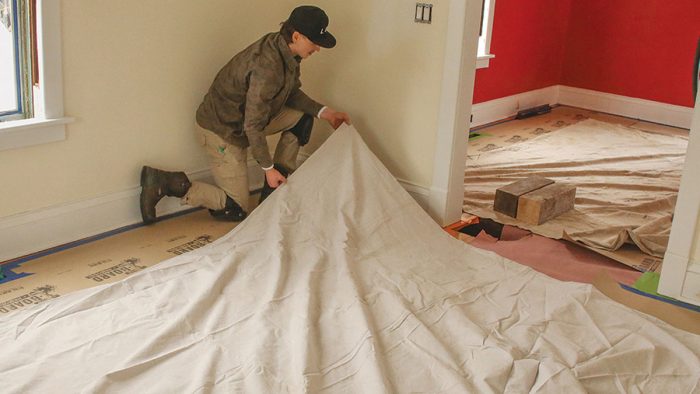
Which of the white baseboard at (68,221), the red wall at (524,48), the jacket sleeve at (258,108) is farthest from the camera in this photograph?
the red wall at (524,48)

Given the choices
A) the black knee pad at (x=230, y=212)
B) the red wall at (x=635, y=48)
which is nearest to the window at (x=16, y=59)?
the black knee pad at (x=230, y=212)

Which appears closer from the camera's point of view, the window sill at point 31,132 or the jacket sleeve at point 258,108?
the window sill at point 31,132

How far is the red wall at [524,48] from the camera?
6.00 meters

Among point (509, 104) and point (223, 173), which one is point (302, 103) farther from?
point (509, 104)

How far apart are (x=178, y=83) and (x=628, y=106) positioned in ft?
14.3

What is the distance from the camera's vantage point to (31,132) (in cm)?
318

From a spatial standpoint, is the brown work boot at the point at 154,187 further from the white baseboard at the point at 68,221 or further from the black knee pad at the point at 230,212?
the black knee pad at the point at 230,212

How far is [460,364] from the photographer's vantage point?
2.46 metres

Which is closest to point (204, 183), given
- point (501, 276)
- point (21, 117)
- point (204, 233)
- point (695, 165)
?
point (204, 233)

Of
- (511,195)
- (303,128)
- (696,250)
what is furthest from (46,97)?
(696,250)

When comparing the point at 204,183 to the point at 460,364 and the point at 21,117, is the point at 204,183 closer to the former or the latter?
the point at 21,117

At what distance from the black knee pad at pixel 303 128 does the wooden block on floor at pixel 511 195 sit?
1064 mm

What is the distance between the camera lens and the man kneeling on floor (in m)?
3.53

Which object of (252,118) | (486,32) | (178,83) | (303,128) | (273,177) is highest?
(486,32)
